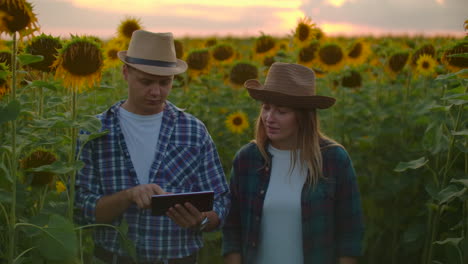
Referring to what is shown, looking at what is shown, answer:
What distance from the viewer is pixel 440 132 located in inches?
155

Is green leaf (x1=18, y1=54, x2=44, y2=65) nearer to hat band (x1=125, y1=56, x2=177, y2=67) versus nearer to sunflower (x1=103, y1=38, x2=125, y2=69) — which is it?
hat band (x1=125, y1=56, x2=177, y2=67)

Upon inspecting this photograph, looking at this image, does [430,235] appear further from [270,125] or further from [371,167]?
[270,125]

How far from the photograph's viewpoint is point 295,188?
304cm

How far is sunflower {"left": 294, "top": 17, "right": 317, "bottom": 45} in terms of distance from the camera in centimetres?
654

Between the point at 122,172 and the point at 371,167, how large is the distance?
3282mm

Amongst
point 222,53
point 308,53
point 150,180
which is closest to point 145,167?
point 150,180

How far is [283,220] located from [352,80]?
3.57 m

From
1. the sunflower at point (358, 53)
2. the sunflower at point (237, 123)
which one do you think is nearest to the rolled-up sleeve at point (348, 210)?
the sunflower at point (237, 123)

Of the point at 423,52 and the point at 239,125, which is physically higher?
the point at 423,52

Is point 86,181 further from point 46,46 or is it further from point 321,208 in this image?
point 321,208

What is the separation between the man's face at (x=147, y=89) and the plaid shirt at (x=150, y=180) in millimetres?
171

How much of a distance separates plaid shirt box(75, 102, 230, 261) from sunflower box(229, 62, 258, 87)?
2826 mm

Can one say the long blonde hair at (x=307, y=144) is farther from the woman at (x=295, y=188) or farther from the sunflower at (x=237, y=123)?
the sunflower at (x=237, y=123)

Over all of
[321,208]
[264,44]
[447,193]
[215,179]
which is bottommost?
[447,193]
